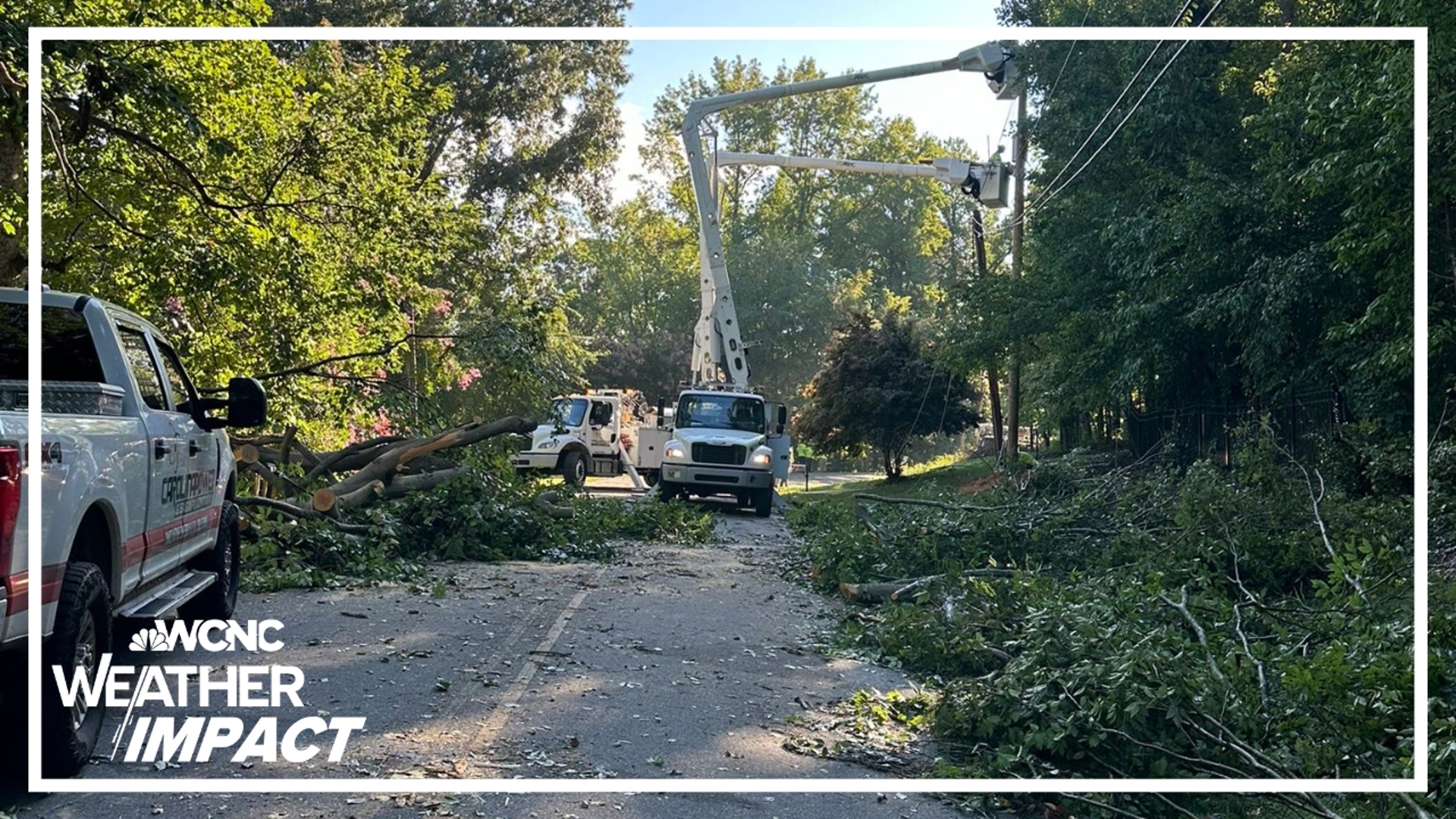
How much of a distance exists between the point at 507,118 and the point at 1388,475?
23.6 metres

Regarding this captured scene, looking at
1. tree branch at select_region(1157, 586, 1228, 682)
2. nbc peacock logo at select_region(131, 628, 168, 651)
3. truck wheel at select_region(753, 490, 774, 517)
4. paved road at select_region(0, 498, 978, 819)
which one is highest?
tree branch at select_region(1157, 586, 1228, 682)

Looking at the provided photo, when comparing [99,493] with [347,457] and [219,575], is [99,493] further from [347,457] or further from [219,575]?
[347,457]

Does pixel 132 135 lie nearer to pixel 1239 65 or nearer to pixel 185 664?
pixel 185 664

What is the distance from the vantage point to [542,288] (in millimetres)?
35312

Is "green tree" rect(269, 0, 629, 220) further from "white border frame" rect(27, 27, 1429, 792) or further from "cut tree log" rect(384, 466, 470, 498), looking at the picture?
"white border frame" rect(27, 27, 1429, 792)

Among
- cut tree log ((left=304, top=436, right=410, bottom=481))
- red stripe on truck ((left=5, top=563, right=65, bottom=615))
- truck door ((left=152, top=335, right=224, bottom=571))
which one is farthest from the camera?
cut tree log ((left=304, top=436, right=410, bottom=481))

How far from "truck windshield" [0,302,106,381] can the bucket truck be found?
1389 centimetres

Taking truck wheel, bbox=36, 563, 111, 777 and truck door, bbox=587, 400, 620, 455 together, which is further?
truck door, bbox=587, 400, 620, 455

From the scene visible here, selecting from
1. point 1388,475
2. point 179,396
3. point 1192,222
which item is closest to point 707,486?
point 1192,222

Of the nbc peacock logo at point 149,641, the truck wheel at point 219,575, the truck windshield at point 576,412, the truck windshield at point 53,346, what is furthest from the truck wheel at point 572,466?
the truck windshield at point 53,346

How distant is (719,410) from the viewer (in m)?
24.7

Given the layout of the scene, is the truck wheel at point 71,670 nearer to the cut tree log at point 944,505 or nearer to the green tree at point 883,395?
the cut tree log at point 944,505

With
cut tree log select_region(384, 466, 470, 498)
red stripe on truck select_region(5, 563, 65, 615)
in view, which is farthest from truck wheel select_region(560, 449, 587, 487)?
red stripe on truck select_region(5, 563, 65, 615)

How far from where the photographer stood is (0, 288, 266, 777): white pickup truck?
201 inches
